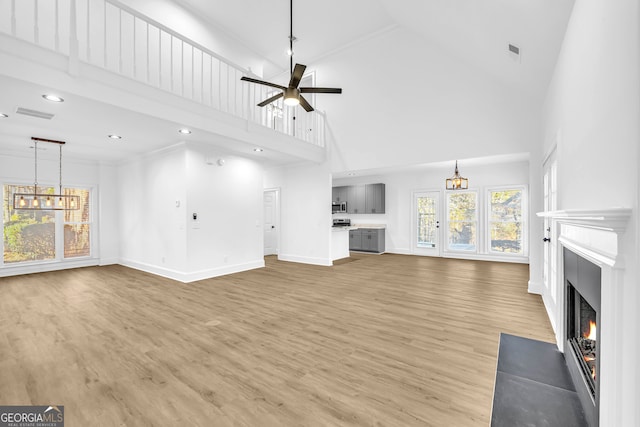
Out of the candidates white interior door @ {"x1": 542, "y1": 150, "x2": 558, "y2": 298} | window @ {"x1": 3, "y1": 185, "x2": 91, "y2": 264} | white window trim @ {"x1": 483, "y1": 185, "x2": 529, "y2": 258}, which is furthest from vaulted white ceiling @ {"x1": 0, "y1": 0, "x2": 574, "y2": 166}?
white window trim @ {"x1": 483, "y1": 185, "x2": 529, "y2": 258}

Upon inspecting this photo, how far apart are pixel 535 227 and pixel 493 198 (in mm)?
3410

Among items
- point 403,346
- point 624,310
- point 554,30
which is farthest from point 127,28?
point 624,310

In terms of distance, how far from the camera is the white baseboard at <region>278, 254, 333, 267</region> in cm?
688

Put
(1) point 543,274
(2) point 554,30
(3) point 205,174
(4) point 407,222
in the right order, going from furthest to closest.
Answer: (4) point 407,222
(3) point 205,174
(1) point 543,274
(2) point 554,30

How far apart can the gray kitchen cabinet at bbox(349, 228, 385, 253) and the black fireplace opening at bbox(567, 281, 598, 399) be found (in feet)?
21.7

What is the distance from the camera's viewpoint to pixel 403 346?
2.64 meters

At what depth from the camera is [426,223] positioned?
8500mm

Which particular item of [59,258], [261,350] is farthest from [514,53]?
[59,258]

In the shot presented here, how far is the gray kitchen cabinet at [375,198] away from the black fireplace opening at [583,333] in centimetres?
678

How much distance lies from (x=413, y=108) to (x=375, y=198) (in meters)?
3.64

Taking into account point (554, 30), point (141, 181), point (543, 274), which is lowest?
point (543, 274)

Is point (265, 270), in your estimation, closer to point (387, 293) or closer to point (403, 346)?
point (387, 293)

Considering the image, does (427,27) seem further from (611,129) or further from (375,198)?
(375,198)

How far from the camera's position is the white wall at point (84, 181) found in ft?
19.3
